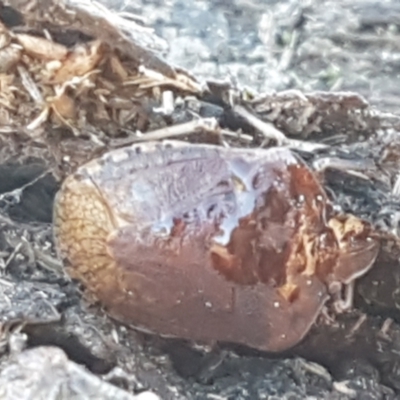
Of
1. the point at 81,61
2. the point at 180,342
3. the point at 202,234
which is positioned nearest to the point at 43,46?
the point at 81,61

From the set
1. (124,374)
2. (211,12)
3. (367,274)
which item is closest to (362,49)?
(211,12)

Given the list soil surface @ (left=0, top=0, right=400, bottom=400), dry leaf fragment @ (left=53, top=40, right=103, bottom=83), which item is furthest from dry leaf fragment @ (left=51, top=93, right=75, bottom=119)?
soil surface @ (left=0, top=0, right=400, bottom=400)

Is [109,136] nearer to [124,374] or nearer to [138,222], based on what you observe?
[138,222]

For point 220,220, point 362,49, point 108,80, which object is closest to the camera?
point 220,220

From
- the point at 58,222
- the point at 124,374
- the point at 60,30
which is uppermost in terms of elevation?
the point at 60,30

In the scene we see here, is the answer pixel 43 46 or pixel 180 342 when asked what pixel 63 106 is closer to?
pixel 43 46

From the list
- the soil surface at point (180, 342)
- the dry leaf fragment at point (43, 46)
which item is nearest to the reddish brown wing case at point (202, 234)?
the soil surface at point (180, 342)

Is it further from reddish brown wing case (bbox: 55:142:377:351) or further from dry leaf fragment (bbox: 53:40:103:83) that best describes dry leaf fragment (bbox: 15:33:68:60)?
reddish brown wing case (bbox: 55:142:377:351)

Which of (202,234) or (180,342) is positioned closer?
(202,234)

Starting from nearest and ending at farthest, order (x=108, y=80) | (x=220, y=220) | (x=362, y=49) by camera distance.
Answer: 1. (x=220, y=220)
2. (x=108, y=80)
3. (x=362, y=49)
